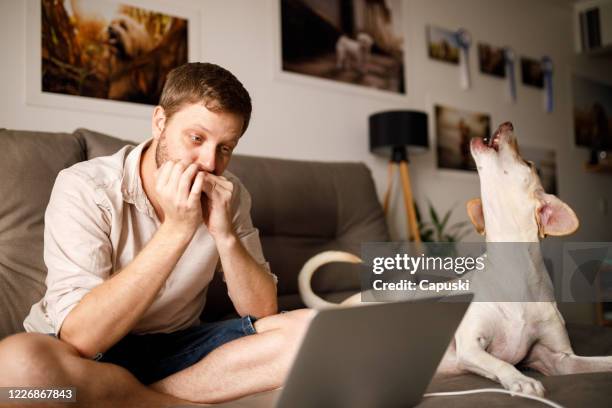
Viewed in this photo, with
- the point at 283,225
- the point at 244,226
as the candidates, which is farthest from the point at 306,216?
the point at 244,226

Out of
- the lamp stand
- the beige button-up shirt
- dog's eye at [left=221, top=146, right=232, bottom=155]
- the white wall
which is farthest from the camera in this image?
the lamp stand

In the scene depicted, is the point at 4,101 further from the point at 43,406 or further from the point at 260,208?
the point at 43,406

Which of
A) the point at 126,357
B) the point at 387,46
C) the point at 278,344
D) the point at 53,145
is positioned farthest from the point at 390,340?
the point at 387,46

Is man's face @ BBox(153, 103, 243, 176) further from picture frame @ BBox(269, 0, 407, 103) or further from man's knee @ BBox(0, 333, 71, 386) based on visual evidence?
picture frame @ BBox(269, 0, 407, 103)

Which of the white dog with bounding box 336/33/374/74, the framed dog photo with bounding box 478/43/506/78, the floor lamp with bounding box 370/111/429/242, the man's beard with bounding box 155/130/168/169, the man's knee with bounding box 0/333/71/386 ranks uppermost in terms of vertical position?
the framed dog photo with bounding box 478/43/506/78

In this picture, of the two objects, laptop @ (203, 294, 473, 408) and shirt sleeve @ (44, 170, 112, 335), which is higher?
shirt sleeve @ (44, 170, 112, 335)

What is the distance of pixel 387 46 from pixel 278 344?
102 inches

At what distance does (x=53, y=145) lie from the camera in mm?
1726

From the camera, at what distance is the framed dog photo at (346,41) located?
293cm

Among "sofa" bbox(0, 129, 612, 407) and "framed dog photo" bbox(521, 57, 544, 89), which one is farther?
"framed dog photo" bbox(521, 57, 544, 89)

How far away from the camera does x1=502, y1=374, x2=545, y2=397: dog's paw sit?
3.51ft

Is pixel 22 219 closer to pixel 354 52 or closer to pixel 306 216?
pixel 306 216

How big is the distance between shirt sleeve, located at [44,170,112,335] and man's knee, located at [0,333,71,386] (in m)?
0.13

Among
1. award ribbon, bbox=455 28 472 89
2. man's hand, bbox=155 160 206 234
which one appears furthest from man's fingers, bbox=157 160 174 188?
award ribbon, bbox=455 28 472 89
